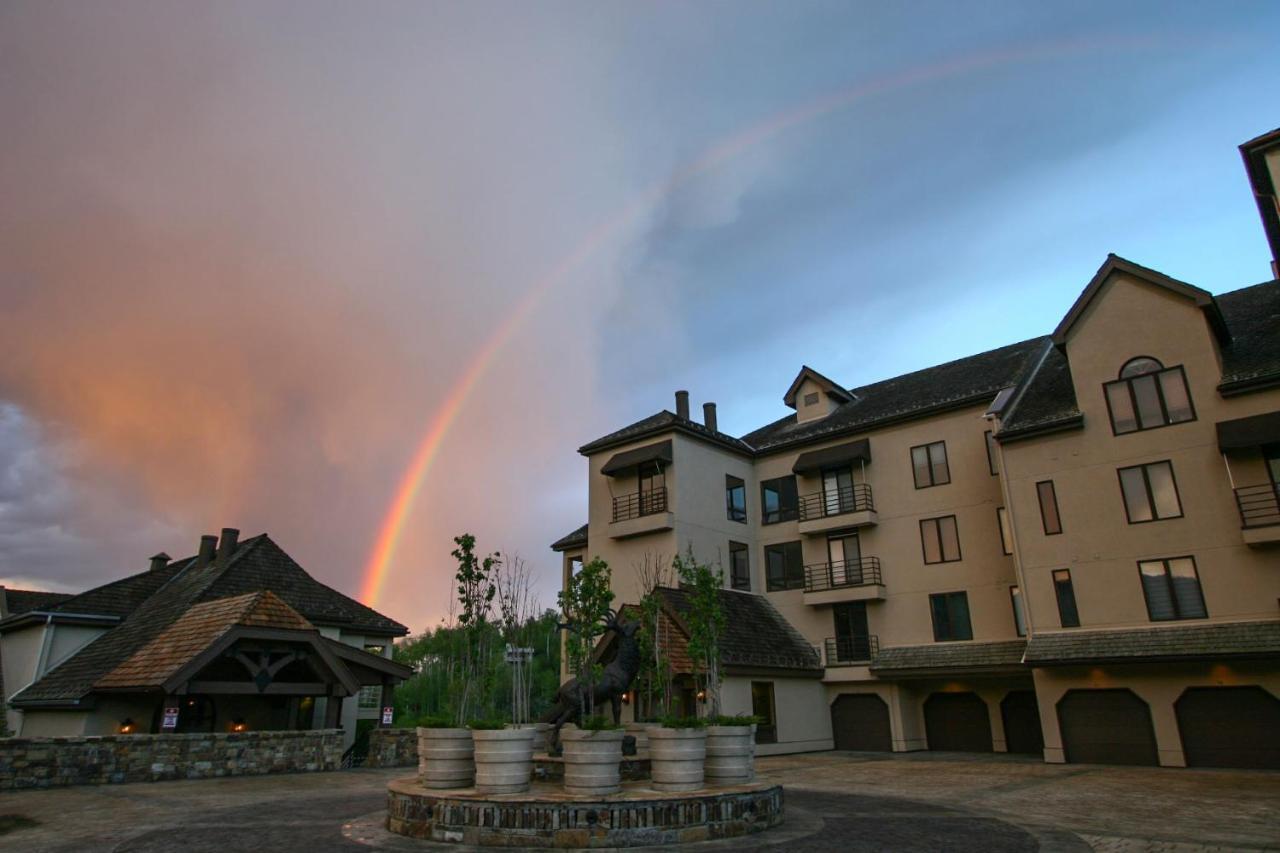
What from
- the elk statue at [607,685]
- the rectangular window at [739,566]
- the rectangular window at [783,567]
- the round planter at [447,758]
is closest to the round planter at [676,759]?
the elk statue at [607,685]

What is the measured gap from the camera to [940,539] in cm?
2873

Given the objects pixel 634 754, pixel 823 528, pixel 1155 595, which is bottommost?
pixel 634 754

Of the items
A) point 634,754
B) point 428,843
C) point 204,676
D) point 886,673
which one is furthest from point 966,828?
point 204,676

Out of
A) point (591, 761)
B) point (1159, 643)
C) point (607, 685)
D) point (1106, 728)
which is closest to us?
point (591, 761)

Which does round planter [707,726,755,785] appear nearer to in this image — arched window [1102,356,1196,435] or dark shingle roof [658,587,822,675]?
dark shingle roof [658,587,822,675]

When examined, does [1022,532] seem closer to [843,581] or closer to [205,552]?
[843,581]

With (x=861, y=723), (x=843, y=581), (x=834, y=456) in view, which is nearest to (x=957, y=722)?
(x=861, y=723)

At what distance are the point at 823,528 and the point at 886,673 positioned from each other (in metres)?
6.24

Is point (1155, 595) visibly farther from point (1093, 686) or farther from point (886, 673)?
point (886, 673)

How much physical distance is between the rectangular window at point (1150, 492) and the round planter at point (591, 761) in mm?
19138

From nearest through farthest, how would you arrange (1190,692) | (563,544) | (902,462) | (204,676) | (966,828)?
(966,828) → (1190,692) → (204,676) → (902,462) → (563,544)

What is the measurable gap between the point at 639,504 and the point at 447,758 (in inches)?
800

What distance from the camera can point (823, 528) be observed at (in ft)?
102

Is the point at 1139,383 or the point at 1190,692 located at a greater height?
the point at 1139,383
